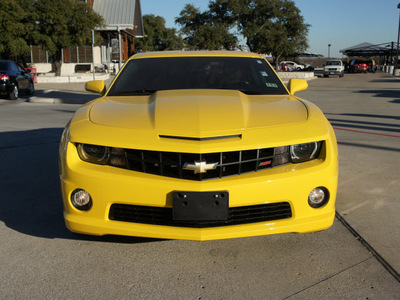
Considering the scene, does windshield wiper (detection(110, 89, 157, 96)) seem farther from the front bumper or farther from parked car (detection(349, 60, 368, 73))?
parked car (detection(349, 60, 368, 73))

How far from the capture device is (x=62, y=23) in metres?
25.2

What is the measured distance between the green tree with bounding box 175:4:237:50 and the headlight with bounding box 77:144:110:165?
31718 millimetres

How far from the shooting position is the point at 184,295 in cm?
252

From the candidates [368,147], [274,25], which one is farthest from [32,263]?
[274,25]

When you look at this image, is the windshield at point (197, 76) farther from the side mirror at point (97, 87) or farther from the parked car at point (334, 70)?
the parked car at point (334, 70)

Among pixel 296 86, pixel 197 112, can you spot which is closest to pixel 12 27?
pixel 296 86

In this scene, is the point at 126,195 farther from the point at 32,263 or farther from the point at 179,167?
the point at 32,263

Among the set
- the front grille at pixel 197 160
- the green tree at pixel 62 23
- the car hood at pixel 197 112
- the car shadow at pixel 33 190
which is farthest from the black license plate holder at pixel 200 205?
the green tree at pixel 62 23

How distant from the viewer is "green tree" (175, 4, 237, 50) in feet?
110

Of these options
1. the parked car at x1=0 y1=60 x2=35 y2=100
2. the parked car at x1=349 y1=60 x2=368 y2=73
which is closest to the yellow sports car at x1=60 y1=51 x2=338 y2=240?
the parked car at x1=0 y1=60 x2=35 y2=100

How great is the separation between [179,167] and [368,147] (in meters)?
4.95

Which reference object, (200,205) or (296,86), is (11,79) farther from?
(200,205)

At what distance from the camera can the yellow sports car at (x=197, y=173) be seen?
2650 millimetres

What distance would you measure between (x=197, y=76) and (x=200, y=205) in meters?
1.90
